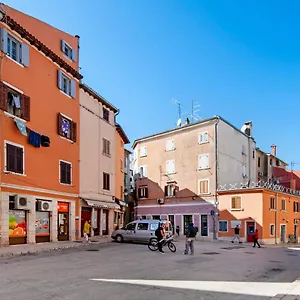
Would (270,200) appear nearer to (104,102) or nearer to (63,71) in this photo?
(104,102)

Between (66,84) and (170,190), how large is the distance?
72.4ft

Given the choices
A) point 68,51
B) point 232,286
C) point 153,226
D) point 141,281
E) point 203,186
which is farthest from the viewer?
point 203,186

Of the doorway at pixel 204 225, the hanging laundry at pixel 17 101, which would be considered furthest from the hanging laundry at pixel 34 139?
the doorway at pixel 204 225

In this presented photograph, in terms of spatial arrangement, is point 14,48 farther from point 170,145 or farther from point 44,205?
point 170,145

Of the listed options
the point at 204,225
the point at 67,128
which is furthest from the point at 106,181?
the point at 204,225

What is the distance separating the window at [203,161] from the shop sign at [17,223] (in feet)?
79.8

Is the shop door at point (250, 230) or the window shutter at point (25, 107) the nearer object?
the window shutter at point (25, 107)

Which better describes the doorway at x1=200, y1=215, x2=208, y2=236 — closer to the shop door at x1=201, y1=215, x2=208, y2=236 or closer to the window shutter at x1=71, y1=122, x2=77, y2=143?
the shop door at x1=201, y1=215, x2=208, y2=236

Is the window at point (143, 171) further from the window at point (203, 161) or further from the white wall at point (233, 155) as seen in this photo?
the white wall at point (233, 155)

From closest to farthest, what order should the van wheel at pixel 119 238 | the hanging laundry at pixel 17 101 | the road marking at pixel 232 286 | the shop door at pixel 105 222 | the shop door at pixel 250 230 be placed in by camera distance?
the road marking at pixel 232 286 < the hanging laundry at pixel 17 101 < the van wheel at pixel 119 238 < the shop door at pixel 105 222 < the shop door at pixel 250 230

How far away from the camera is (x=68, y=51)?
99.1 feet

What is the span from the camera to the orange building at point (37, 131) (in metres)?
21.7

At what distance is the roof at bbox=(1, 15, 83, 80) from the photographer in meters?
22.2

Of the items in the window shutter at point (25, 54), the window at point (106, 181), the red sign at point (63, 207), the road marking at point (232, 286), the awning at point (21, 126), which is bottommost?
the road marking at point (232, 286)
